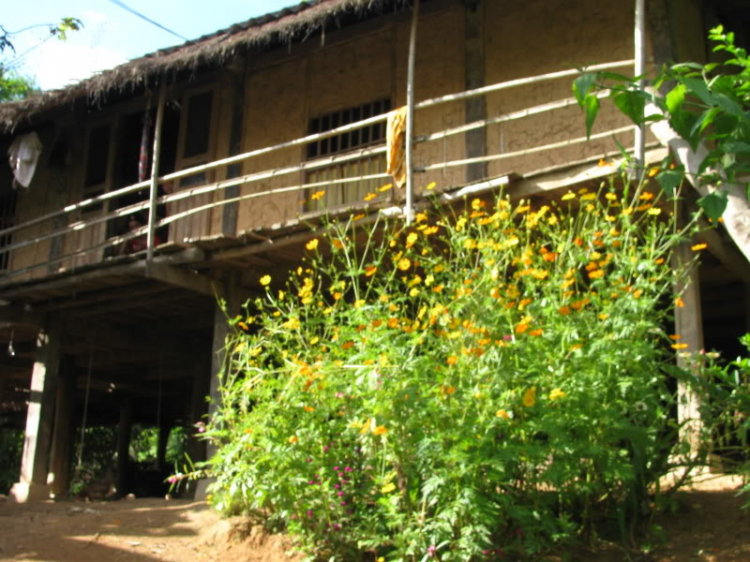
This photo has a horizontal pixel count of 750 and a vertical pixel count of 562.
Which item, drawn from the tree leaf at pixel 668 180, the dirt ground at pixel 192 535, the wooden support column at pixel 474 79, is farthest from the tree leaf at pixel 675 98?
the wooden support column at pixel 474 79

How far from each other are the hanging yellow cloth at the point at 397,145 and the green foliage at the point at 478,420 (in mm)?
2247

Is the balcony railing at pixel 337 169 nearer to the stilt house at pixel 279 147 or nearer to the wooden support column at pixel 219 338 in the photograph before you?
the stilt house at pixel 279 147

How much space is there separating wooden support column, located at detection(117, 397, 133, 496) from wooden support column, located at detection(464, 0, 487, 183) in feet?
34.7

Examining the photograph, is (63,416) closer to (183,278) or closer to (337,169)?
(183,278)

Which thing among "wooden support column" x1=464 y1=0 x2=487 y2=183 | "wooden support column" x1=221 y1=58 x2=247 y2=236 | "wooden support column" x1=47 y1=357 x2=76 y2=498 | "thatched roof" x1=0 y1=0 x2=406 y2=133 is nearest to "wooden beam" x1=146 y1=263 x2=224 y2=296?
"wooden support column" x1=221 y1=58 x2=247 y2=236

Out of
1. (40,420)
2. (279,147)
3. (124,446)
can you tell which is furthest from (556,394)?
(124,446)

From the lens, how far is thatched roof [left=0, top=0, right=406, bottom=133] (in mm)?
7824

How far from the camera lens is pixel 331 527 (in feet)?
16.8

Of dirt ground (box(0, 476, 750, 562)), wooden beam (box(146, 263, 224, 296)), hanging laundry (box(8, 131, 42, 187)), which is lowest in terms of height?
dirt ground (box(0, 476, 750, 562))

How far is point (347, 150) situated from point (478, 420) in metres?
4.97

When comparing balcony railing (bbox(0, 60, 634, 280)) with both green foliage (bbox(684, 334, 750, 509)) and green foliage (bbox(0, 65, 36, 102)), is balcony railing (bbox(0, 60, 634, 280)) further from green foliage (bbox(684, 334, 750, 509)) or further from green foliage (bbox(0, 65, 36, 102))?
green foliage (bbox(0, 65, 36, 102))

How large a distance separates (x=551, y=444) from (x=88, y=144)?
8.35 meters

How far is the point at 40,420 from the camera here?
10.4 meters

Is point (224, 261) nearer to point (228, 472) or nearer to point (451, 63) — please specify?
point (451, 63)
